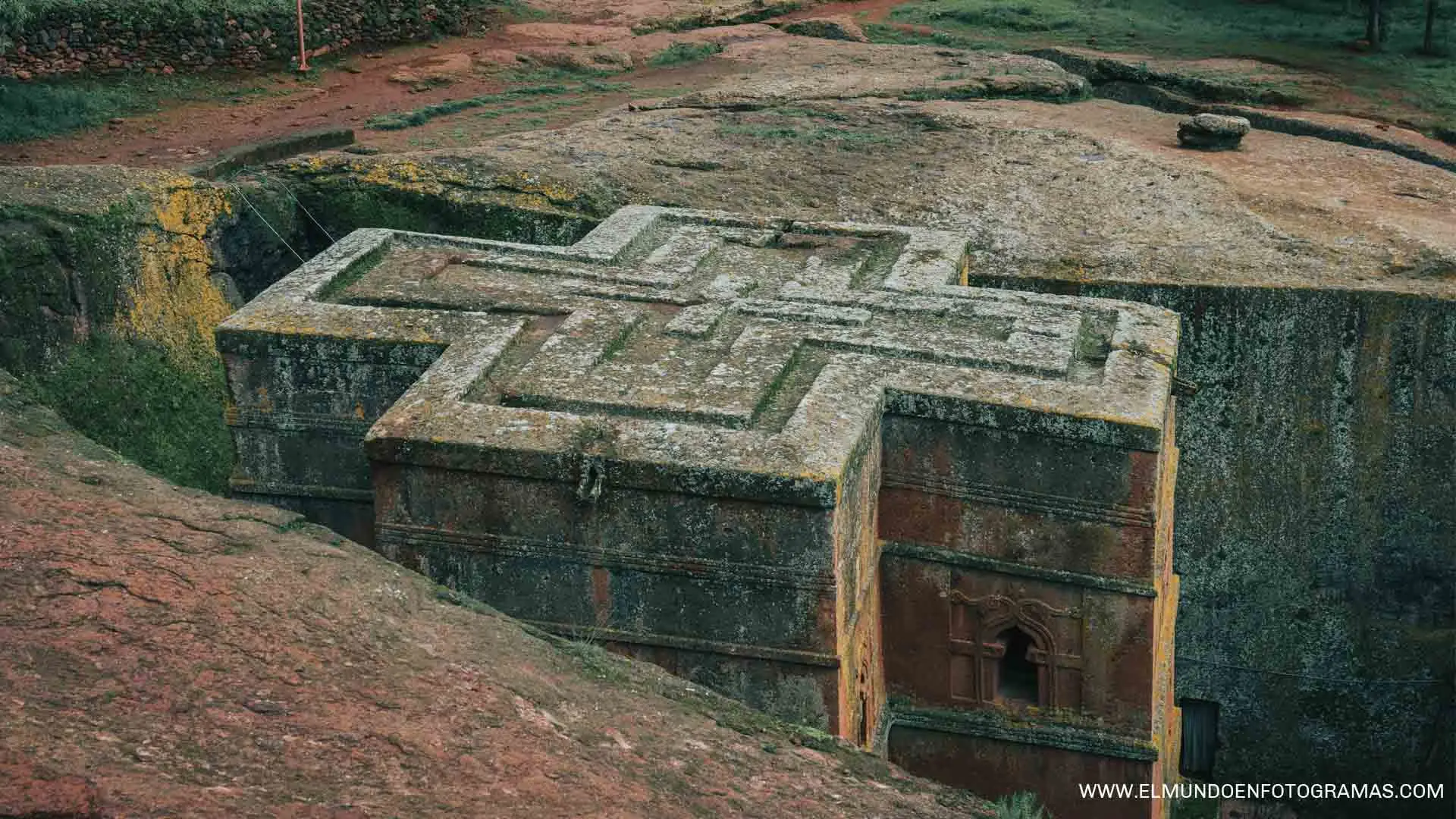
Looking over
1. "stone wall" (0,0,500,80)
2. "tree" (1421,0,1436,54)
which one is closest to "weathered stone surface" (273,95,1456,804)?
"stone wall" (0,0,500,80)

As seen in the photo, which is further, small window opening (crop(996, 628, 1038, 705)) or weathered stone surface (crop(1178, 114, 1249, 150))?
weathered stone surface (crop(1178, 114, 1249, 150))

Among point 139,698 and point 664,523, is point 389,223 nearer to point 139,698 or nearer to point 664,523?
point 664,523

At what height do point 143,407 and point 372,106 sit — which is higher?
point 372,106

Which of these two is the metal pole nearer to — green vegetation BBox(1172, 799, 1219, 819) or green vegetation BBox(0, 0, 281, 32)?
green vegetation BBox(0, 0, 281, 32)

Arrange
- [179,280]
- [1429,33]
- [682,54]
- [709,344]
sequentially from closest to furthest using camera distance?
[709,344], [179,280], [682,54], [1429,33]

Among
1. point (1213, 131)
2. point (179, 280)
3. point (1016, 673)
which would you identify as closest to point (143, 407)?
point (179, 280)

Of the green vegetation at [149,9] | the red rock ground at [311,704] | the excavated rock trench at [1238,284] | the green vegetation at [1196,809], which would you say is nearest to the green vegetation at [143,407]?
the excavated rock trench at [1238,284]

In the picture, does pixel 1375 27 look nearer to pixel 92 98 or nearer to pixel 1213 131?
pixel 1213 131
